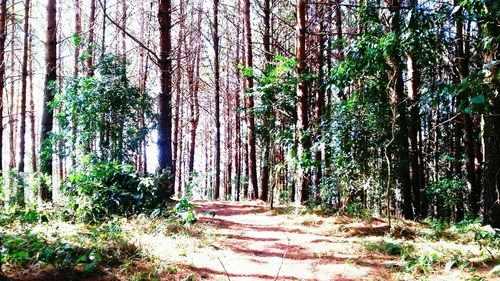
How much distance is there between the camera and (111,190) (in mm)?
6535

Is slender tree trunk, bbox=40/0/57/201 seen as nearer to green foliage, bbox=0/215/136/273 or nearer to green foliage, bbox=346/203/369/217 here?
green foliage, bbox=0/215/136/273

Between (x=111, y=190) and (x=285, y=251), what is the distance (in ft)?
10.4

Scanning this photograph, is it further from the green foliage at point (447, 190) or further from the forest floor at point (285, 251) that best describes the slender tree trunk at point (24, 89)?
the green foliage at point (447, 190)

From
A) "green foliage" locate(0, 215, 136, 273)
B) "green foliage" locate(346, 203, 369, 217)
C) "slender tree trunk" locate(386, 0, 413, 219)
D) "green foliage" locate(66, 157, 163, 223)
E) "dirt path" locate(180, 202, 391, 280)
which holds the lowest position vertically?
"dirt path" locate(180, 202, 391, 280)

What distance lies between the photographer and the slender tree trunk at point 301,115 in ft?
28.6

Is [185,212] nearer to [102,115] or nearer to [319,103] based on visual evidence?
[102,115]

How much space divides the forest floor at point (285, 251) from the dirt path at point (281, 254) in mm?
13

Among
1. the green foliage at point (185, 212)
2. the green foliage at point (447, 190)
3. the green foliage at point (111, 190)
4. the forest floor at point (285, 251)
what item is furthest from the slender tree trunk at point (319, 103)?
the green foliage at point (447, 190)

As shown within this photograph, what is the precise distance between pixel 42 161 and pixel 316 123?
6.59 metres

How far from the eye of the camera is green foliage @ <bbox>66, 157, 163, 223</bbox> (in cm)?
631

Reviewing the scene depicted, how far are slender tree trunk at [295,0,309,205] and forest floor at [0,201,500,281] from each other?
191 centimetres

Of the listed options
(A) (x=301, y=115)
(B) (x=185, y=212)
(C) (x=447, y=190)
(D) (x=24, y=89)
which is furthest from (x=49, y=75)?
(C) (x=447, y=190)

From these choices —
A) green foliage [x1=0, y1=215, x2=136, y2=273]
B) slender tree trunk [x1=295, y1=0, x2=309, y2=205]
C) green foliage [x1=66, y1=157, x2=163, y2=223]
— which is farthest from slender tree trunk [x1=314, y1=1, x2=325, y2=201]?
green foliage [x1=0, y1=215, x2=136, y2=273]

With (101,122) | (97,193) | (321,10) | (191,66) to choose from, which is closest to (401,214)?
(97,193)
